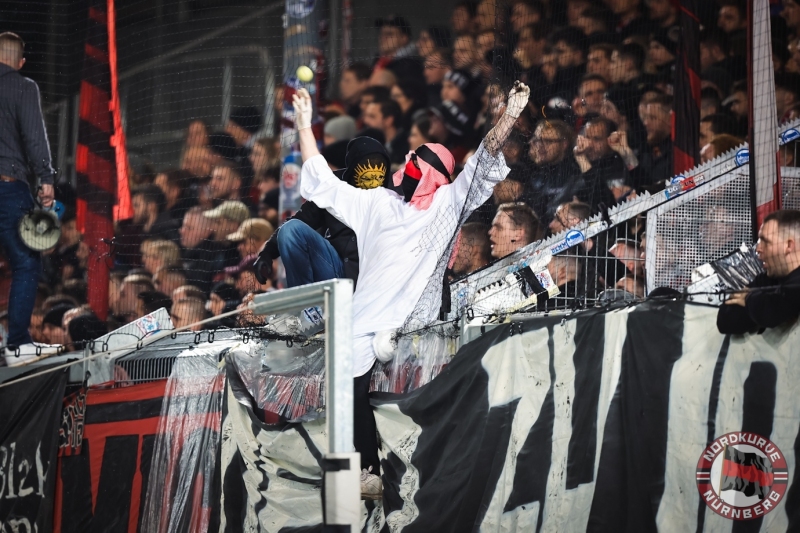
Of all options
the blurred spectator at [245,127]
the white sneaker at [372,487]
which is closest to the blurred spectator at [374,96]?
the blurred spectator at [245,127]

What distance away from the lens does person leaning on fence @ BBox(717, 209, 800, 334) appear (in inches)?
159

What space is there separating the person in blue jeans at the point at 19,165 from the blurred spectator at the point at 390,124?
244 centimetres

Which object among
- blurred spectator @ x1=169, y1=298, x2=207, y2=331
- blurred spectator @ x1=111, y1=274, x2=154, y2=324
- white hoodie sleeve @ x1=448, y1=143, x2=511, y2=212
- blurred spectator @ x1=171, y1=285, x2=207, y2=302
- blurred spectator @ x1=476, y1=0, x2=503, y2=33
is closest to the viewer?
white hoodie sleeve @ x1=448, y1=143, x2=511, y2=212

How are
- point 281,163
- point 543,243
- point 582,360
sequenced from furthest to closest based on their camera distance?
point 281,163 → point 543,243 → point 582,360

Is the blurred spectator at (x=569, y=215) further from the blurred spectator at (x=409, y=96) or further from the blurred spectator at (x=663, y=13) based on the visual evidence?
the blurred spectator at (x=409, y=96)

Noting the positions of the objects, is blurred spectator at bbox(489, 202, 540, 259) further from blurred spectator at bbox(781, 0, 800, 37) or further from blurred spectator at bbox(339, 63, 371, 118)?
blurred spectator at bbox(781, 0, 800, 37)

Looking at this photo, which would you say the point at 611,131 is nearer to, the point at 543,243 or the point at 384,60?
the point at 543,243

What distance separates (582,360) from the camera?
4.69 m

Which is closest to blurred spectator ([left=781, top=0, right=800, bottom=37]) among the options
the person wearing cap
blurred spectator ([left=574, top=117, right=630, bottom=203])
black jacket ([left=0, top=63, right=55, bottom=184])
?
blurred spectator ([left=574, top=117, right=630, bottom=203])

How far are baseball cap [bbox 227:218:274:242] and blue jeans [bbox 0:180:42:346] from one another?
1.53 m

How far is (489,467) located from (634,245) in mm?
1676

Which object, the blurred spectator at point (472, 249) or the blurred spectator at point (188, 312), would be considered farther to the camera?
the blurred spectator at point (188, 312)

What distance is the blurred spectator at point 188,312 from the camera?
7.24 m

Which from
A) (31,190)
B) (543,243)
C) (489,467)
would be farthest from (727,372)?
(31,190)
